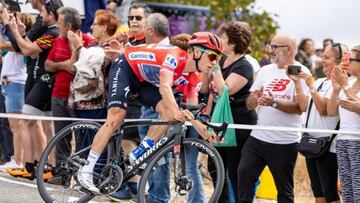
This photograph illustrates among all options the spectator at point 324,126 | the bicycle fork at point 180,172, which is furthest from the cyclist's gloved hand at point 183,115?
the spectator at point 324,126

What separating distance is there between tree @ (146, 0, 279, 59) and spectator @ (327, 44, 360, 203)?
34.9 ft

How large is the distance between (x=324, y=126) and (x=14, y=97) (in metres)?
4.65

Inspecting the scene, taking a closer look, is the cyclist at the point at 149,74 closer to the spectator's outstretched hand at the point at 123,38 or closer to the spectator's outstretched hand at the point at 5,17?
the spectator's outstretched hand at the point at 123,38

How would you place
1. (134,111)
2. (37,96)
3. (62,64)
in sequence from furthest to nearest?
(37,96), (62,64), (134,111)

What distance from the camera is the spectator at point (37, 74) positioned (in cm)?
1159

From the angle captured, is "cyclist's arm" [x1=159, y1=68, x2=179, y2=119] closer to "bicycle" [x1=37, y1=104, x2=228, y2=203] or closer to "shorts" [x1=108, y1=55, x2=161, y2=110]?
"bicycle" [x1=37, y1=104, x2=228, y2=203]

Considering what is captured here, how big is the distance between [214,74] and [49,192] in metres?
2.01

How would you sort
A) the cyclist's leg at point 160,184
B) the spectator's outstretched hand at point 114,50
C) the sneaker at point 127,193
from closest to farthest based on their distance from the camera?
the cyclist's leg at point 160,184 < the sneaker at point 127,193 < the spectator's outstretched hand at point 114,50

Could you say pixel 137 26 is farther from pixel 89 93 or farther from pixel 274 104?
pixel 274 104

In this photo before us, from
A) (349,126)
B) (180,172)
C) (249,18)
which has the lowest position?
(249,18)

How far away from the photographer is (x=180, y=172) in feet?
29.4

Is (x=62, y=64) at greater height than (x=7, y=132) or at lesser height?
greater

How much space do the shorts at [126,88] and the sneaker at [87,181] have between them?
69 centimetres

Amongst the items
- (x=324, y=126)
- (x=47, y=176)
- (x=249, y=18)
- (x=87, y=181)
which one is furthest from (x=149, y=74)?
(x=249, y=18)
